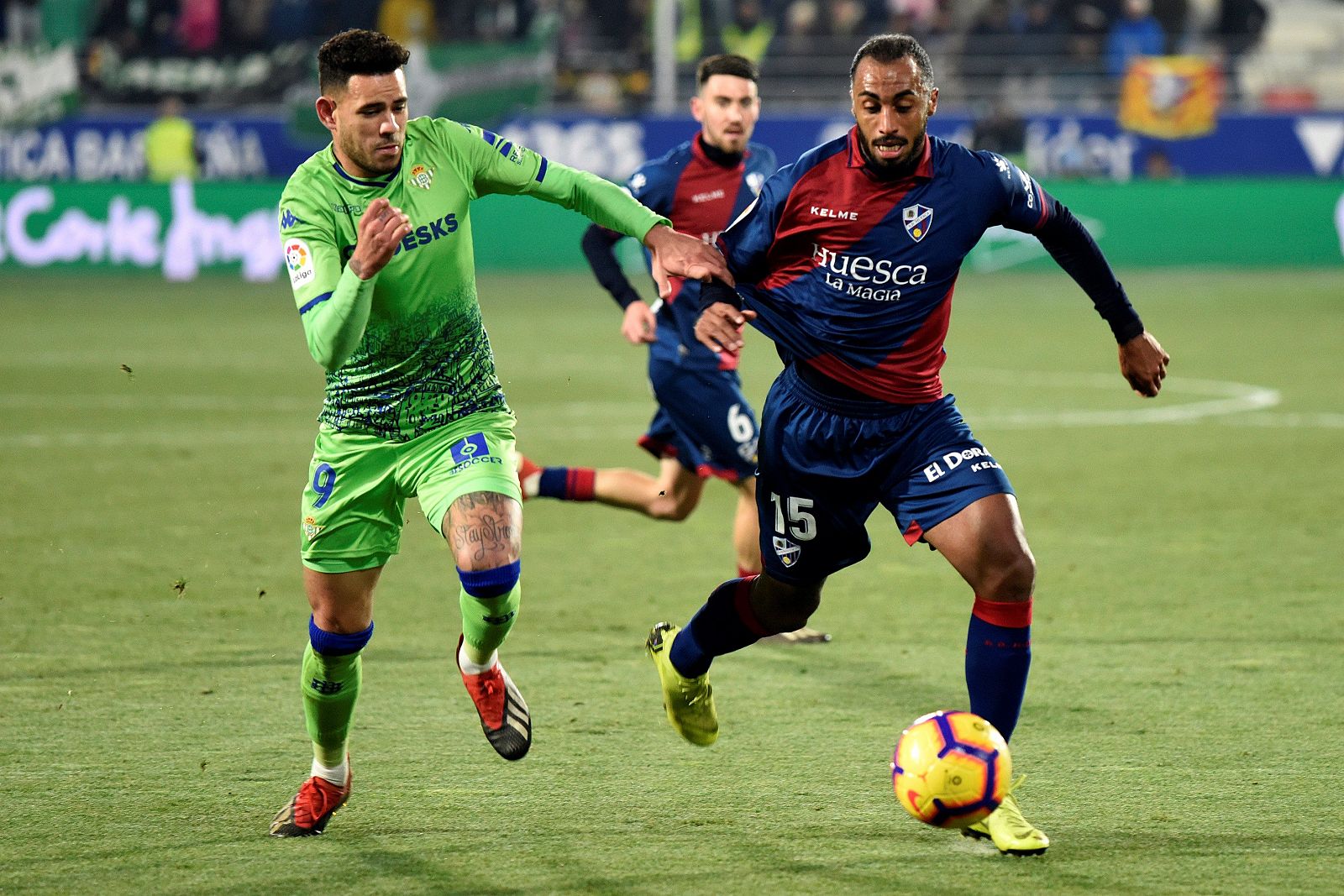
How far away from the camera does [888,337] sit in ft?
16.9

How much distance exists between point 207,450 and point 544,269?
12125 millimetres

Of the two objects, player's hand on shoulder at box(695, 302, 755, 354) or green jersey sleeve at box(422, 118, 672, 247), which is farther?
green jersey sleeve at box(422, 118, 672, 247)

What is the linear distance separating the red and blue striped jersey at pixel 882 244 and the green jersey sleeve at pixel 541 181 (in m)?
0.39

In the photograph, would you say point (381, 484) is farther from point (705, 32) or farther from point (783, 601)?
point (705, 32)

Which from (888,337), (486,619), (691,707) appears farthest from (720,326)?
(691,707)

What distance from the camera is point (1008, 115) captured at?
2298 cm

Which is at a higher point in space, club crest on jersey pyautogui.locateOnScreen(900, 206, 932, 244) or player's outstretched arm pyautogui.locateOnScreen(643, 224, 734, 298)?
club crest on jersey pyautogui.locateOnScreen(900, 206, 932, 244)

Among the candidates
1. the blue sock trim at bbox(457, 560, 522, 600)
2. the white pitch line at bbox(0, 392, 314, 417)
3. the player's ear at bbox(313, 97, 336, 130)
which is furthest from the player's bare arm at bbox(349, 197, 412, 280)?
the white pitch line at bbox(0, 392, 314, 417)

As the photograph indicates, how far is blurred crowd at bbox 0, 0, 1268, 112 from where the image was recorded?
2477 cm

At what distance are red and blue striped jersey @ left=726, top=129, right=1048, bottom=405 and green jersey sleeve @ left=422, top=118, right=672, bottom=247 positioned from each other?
393mm

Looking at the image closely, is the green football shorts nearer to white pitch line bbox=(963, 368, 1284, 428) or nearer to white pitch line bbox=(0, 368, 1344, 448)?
white pitch line bbox=(0, 368, 1344, 448)

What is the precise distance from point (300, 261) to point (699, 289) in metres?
3.12

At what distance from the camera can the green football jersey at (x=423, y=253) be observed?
16.3ft

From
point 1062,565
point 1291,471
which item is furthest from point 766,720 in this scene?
point 1291,471
